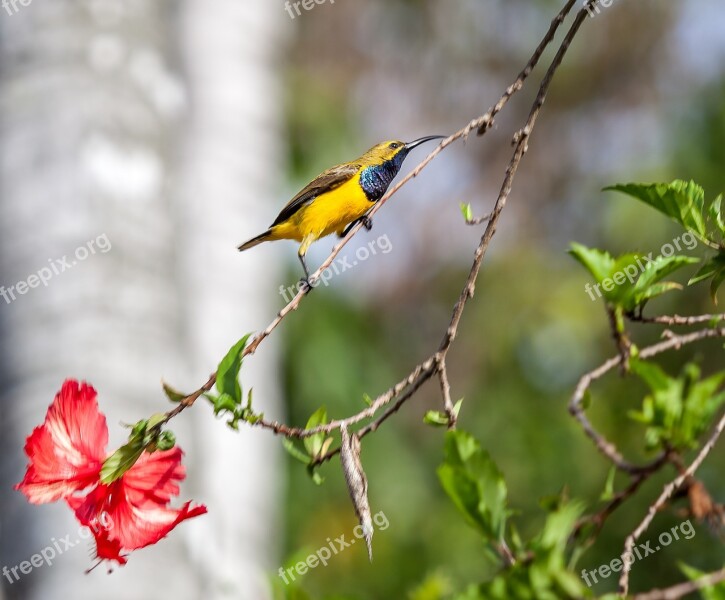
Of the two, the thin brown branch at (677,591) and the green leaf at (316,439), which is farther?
the green leaf at (316,439)

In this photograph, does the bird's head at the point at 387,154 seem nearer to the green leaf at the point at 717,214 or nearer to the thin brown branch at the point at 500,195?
the thin brown branch at the point at 500,195

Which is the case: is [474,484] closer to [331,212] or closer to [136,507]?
[136,507]

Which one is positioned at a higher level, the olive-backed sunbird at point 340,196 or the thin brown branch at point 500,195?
the olive-backed sunbird at point 340,196

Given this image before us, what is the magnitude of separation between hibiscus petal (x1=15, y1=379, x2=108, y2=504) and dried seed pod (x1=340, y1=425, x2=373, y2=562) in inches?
10.8

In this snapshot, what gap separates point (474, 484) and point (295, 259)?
6.95m

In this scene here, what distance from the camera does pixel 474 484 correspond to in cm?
100

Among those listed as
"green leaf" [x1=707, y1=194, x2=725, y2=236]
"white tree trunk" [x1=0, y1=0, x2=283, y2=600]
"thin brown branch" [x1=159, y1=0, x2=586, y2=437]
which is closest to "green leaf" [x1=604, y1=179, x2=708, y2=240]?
"green leaf" [x1=707, y1=194, x2=725, y2=236]

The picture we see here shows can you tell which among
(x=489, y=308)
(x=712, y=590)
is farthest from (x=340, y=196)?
(x=489, y=308)

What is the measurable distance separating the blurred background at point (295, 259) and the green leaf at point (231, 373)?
272mm

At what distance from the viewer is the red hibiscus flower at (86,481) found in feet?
3.65

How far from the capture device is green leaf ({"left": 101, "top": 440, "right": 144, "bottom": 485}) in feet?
3.55

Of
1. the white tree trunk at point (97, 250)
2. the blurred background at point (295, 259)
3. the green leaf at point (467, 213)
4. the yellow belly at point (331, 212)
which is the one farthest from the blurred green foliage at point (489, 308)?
the green leaf at point (467, 213)

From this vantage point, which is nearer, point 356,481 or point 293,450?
point 356,481

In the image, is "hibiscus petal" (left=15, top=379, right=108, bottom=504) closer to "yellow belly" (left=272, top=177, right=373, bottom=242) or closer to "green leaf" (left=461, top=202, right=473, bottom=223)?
"green leaf" (left=461, top=202, right=473, bottom=223)
